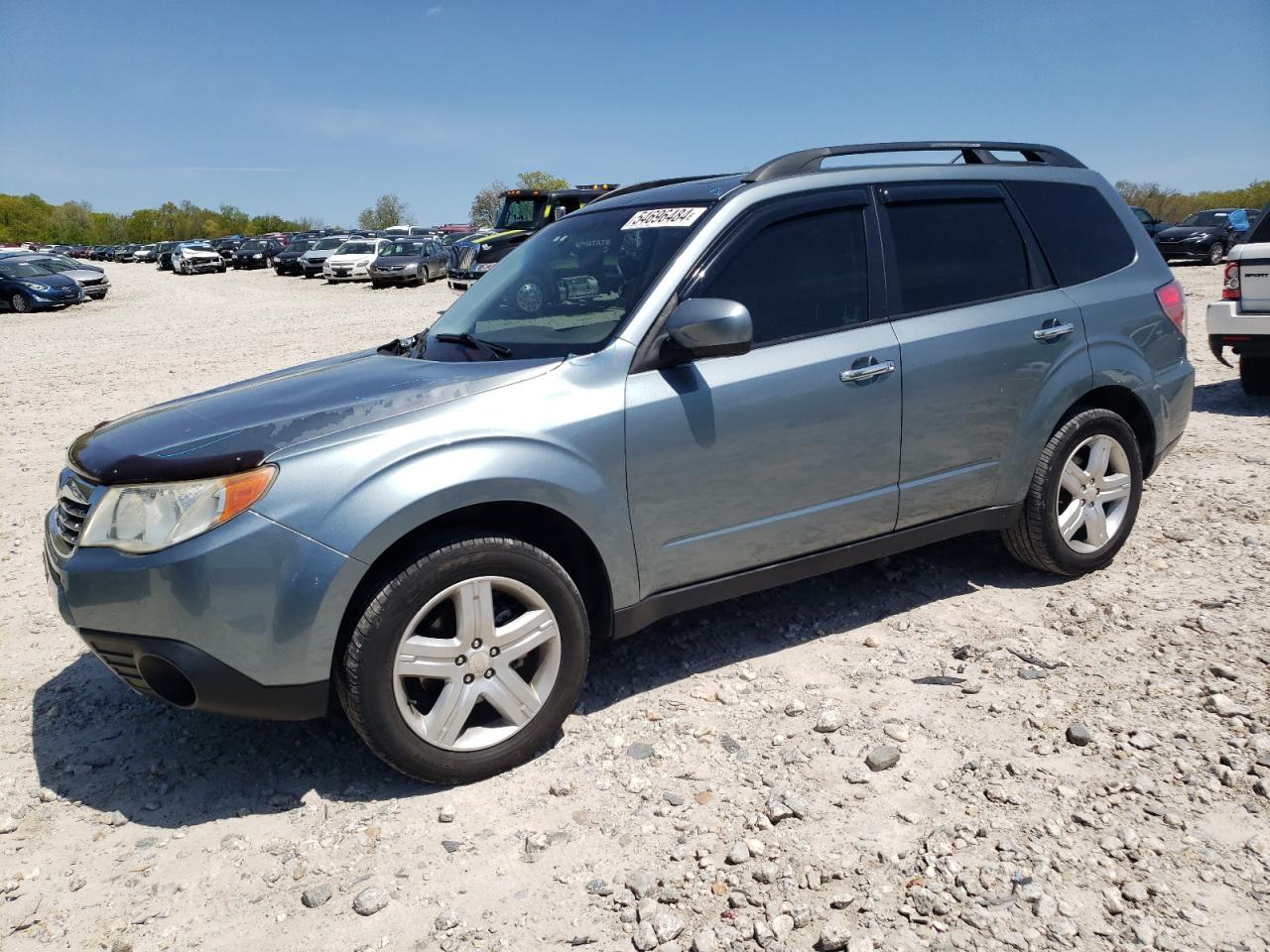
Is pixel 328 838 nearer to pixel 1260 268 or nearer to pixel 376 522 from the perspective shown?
pixel 376 522

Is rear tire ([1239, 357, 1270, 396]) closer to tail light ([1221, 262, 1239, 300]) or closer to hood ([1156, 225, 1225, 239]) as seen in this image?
tail light ([1221, 262, 1239, 300])

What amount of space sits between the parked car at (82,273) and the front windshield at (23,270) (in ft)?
1.81

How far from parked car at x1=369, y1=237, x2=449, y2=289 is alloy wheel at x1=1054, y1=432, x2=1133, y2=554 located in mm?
28316

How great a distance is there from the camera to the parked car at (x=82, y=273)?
29.4 metres

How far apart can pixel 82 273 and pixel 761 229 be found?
33.5 metres

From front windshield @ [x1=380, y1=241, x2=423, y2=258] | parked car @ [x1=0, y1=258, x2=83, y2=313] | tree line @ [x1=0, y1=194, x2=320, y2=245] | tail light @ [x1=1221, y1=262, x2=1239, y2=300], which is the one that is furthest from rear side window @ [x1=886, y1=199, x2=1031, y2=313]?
tree line @ [x1=0, y1=194, x2=320, y2=245]

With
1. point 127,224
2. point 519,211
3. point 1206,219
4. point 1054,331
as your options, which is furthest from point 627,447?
point 127,224

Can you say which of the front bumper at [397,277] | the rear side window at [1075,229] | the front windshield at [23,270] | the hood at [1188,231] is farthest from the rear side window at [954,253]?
the front windshield at [23,270]

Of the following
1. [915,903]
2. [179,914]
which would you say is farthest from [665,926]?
[179,914]

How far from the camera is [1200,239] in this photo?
87.5ft

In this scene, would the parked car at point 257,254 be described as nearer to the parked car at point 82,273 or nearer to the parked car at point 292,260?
the parked car at point 292,260

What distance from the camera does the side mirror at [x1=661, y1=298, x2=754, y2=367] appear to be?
10.6 feet

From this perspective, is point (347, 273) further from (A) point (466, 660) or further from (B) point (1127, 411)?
(A) point (466, 660)

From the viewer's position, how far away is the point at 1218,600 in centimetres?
425
